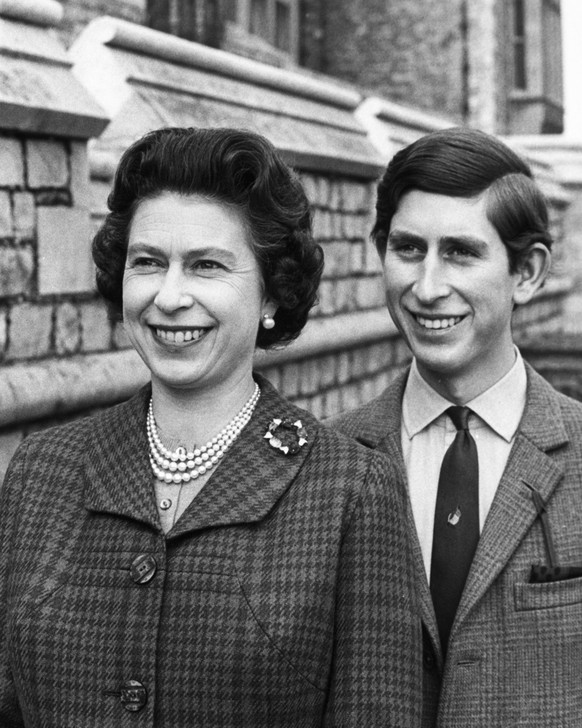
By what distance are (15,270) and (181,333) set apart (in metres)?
2.05

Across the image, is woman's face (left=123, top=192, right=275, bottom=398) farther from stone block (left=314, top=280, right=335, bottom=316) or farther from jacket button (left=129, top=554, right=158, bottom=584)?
stone block (left=314, top=280, right=335, bottom=316)

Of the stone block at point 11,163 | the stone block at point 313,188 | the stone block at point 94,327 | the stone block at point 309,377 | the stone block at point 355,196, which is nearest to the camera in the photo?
the stone block at point 11,163

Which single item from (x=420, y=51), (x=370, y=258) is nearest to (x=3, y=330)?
(x=370, y=258)

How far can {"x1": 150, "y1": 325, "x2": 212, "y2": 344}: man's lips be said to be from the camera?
1854mm

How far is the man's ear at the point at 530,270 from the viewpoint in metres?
2.35

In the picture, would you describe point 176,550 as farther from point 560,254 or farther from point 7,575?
point 560,254

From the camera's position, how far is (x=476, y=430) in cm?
233

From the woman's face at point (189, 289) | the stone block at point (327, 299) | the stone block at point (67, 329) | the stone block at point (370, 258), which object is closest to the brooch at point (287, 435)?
the woman's face at point (189, 289)

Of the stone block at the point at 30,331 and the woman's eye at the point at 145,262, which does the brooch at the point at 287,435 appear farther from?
the stone block at the point at 30,331

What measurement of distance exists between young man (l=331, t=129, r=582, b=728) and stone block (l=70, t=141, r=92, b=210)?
190 cm

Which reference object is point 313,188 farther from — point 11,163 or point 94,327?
point 11,163

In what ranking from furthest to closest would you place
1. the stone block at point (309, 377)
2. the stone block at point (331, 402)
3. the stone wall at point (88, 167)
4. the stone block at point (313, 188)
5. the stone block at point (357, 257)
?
the stone block at point (357, 257) → the stone block at point (331, 402) → the stone block at point (309, 377) → the stone block at point (313, 188) → the stone wall at point (88, 167)

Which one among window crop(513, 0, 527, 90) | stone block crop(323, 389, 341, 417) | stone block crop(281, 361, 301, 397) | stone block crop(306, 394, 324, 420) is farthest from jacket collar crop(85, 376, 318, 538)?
window crop(513, 0, 527, 90)

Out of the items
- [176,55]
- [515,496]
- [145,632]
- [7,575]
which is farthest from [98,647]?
[176,55]
